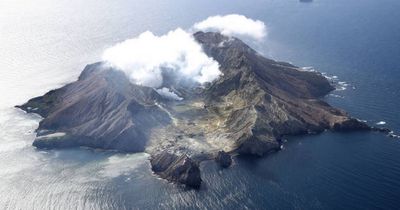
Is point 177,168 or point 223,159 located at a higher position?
point 223,159

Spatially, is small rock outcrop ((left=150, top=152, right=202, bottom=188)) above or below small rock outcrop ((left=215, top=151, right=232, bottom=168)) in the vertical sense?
below

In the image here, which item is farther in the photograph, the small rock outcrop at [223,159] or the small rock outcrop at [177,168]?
the small rock outcrop at [223,159]

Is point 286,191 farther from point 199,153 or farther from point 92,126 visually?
point 92,126

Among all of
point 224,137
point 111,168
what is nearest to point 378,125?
point 224,137

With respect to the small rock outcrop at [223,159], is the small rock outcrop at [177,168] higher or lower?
lower

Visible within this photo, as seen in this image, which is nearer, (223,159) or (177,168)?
(177,168)
